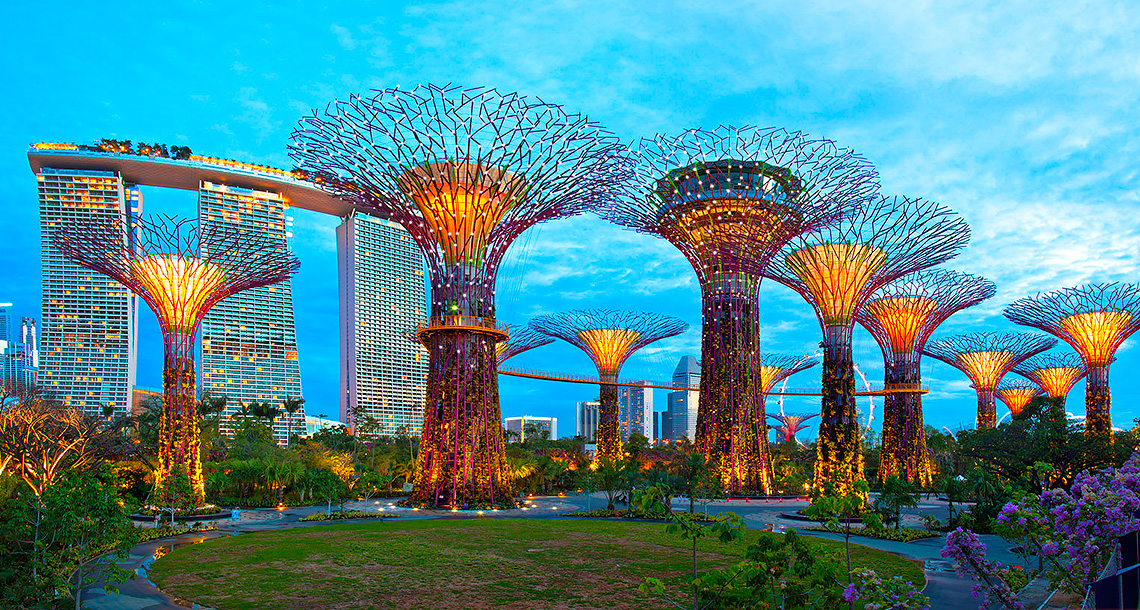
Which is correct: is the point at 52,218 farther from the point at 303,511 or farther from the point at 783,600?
the point at 783,600

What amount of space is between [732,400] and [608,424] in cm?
1473

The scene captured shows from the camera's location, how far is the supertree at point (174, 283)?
28.1m

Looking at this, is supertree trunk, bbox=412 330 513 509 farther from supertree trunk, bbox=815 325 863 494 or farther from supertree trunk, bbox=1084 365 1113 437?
supertree trunk, bbox=1084 365 1113 437

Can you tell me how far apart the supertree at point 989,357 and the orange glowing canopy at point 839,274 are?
101 feet

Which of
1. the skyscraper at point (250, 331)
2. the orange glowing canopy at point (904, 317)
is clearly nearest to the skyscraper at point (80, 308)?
the skyscraper at point (250, 331)

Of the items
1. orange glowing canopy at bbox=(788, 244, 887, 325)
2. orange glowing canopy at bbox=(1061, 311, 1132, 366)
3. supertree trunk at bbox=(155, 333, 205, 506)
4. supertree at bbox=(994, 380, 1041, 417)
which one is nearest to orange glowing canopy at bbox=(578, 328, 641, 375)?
orange glowing canopy at bbox=(788, 244, 887, 325)

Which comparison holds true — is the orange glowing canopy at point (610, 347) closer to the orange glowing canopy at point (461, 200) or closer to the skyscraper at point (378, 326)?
the orange glowing canopy at point (461, 200)

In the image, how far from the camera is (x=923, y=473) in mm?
41562

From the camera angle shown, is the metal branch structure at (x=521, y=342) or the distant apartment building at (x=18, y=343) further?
the distant apartment building at (x=18, y=343)

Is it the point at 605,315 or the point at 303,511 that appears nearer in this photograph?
the point at 303,511

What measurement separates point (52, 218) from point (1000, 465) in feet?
331

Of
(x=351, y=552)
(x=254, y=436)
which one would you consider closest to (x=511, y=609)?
(x=351, y=552)

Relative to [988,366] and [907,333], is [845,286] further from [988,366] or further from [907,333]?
[988,366]

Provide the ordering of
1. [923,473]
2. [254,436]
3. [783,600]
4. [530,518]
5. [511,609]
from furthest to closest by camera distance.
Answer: [254,436] < [923,473] < [530,518] < [511,609] < [783,600]
